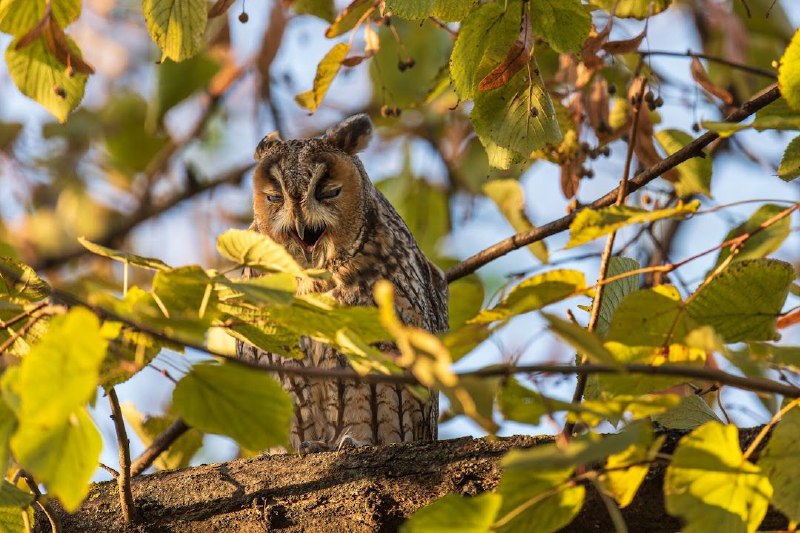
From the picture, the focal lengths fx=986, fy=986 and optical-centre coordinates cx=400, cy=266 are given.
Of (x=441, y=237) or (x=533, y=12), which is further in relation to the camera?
(x=441, y=237)

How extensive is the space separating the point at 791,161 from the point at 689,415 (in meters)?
0.40

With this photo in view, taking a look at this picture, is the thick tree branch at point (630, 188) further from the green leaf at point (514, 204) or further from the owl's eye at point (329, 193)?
the owl's eye at point (329, 193)

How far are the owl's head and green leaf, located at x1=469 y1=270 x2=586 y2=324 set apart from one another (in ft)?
6.05

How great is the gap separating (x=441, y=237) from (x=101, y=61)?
10.6 ft

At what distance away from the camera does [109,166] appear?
17.8ft

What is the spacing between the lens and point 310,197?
3008 millimetres

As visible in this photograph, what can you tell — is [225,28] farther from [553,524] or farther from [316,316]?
[553,524]

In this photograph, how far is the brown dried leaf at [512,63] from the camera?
5.09 feet

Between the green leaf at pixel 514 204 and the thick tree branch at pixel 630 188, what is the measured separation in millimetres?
106

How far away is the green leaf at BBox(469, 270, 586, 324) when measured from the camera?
45.3 inches

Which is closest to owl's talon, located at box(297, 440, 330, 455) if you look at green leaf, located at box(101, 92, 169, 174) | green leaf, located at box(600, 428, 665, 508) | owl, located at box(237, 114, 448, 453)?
owl, located at box(237, 114, 448, 453)

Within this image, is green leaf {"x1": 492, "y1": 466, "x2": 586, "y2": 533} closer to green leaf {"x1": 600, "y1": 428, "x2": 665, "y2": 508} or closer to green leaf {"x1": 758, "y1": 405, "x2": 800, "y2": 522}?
green leaf {"x1": 600, "y1": 428, "x2": 665, "y2": 508}

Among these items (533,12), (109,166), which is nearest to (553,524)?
(533,12)

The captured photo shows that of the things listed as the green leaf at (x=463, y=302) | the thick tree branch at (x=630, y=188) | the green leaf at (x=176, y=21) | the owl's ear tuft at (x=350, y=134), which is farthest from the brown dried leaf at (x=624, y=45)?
the owl's ear tuft at (x=350, y=134)
